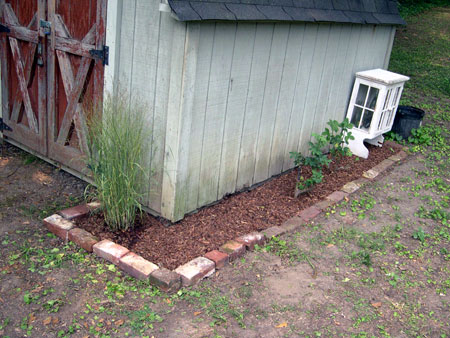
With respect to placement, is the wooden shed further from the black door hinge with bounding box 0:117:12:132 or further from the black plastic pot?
the black plastic pot

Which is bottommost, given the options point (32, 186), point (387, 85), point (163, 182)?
point (32, 186)

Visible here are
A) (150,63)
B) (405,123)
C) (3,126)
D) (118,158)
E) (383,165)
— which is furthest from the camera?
(405,123)

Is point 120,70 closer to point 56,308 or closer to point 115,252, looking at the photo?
point 115,252

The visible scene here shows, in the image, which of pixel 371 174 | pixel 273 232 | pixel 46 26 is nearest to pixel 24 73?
pixel 46 26

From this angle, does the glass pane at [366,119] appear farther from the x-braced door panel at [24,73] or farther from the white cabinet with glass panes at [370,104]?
the x-braced door panel at [24,73]

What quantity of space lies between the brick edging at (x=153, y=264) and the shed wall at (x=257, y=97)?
63cm

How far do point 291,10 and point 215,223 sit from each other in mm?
2207

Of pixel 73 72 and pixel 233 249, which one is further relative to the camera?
pixel 73 72

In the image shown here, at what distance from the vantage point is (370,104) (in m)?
6.13

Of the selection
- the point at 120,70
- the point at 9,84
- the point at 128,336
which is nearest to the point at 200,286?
Answer: the point at 128,336

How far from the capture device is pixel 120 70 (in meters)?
4.00

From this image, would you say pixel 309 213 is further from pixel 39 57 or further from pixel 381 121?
pixel 39 57

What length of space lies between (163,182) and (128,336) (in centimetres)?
148

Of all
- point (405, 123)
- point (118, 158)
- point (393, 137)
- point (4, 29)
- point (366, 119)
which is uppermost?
point (4, 29)
